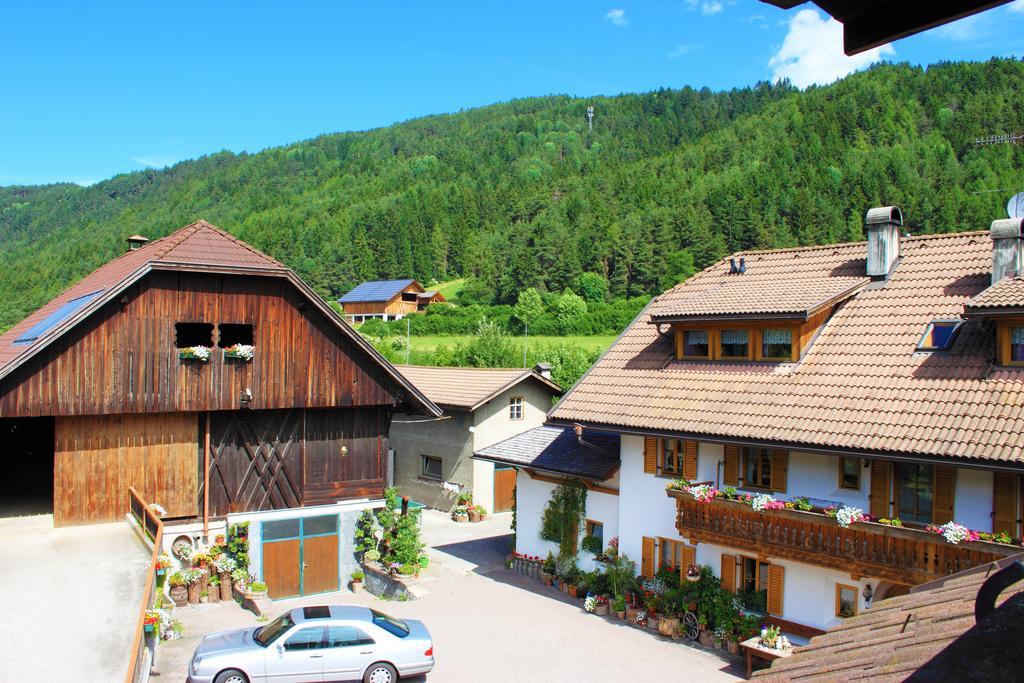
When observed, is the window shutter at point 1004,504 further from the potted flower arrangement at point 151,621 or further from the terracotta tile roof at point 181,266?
the potted flower arrangement at point 151,621

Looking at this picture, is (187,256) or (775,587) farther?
(187,256)

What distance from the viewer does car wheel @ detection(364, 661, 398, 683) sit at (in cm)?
1536

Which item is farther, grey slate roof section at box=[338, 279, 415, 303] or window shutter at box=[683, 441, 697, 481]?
grey slate roof section at box=[338, 279, 415, 303]

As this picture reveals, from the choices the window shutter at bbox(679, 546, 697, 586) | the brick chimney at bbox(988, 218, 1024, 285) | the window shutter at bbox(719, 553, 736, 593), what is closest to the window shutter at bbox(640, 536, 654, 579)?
the window shutter at bbox(679, 546, 697, 586)

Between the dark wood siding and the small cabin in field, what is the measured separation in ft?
231

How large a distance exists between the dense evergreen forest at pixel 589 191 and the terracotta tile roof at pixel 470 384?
53.7 metres

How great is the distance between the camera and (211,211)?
494 ft

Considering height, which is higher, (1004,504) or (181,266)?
(181,266)

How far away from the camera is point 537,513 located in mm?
23938

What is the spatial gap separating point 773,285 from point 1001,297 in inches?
249

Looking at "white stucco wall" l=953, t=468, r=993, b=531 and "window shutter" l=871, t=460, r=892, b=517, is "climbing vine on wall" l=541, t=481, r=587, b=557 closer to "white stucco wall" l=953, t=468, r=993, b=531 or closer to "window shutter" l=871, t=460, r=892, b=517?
"window shutter" l=871, t=460, r=892, b=517

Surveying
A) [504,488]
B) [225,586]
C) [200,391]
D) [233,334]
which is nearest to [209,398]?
[200,391]

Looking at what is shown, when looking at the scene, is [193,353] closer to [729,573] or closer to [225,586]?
[225,586]

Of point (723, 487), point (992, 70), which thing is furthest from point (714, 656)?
point (992, 70)
